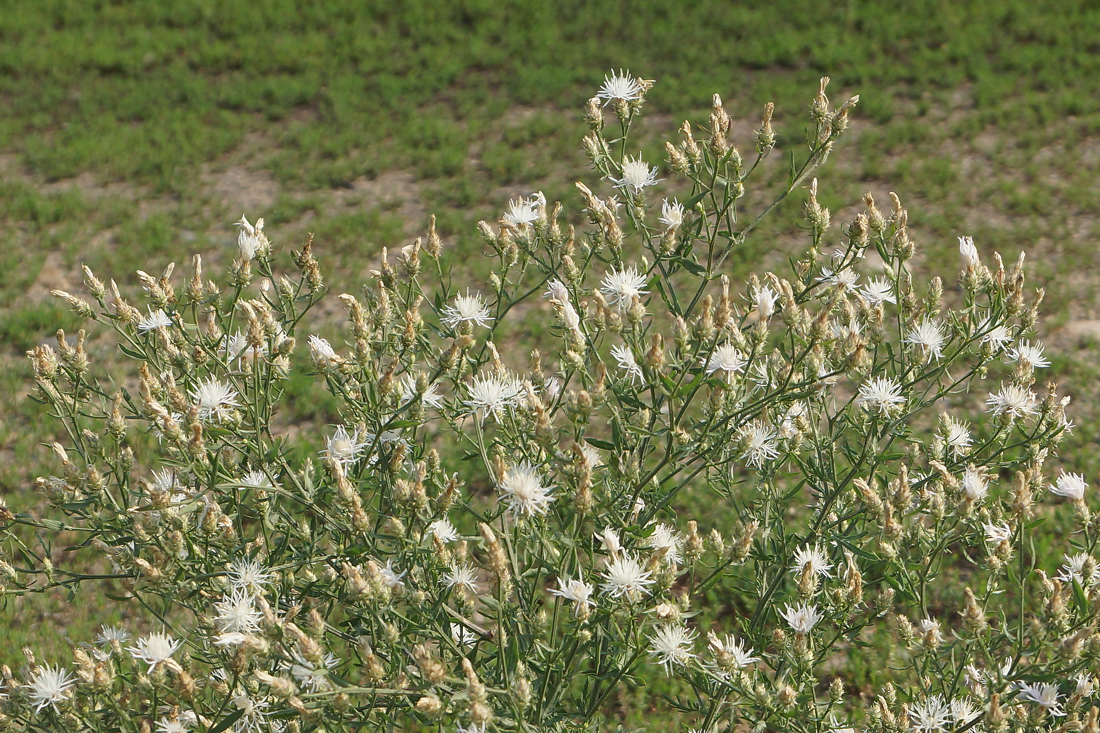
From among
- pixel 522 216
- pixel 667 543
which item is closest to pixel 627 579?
pixel 667 543

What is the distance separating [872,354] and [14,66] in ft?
24.6

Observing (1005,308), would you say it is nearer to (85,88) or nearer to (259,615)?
(259,615)

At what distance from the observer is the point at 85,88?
7.25 meters

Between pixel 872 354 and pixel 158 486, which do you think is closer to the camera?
pixel 158 486

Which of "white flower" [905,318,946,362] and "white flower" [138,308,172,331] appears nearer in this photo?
"white flower" [905,318,946,362]

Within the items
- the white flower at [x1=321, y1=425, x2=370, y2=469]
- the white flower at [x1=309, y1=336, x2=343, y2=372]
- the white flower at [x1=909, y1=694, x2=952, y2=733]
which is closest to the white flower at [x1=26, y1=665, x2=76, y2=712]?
the white flower at [x1=321, y1=425, x2=370, y2=469]

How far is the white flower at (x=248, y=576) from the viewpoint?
1.78 m

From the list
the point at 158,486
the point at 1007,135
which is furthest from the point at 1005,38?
the point at 158,486

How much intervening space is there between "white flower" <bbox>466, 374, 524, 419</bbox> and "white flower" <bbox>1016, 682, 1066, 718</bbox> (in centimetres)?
97

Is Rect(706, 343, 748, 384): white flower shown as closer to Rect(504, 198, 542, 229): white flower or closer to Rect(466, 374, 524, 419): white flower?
Rect(466, 374, 524, 419): white flower

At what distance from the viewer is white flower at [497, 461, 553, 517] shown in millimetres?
1567

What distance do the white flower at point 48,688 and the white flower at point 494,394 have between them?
33.9 inches

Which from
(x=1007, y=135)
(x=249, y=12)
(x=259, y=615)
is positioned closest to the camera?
(x=259, y=615)

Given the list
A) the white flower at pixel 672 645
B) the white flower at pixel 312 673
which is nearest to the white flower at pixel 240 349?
the white flower at pixel 312 673
